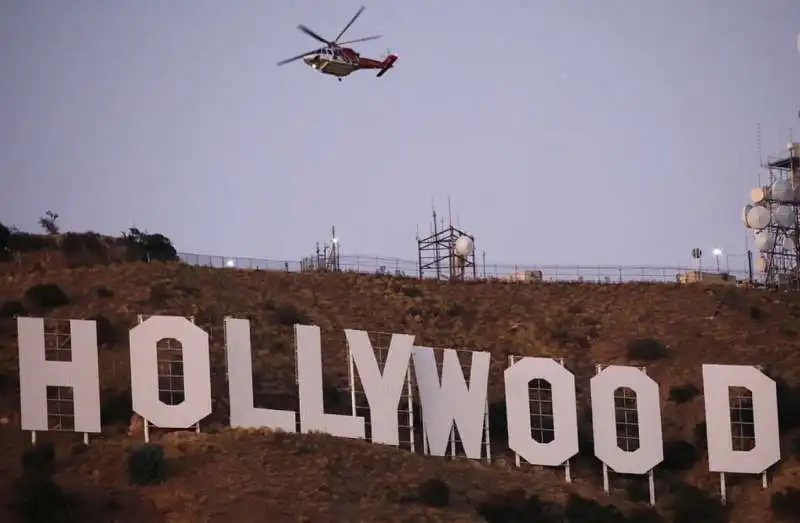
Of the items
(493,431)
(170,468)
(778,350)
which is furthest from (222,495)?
(778,350)

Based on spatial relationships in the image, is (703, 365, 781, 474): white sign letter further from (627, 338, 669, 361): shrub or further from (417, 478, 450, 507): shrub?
(627, 338, 669, 361): shrub

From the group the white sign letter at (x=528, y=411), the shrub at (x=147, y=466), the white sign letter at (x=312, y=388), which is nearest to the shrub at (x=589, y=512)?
the white sign letter at (x=528, y=411)

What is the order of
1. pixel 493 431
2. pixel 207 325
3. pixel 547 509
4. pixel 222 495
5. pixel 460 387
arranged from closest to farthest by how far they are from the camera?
pixel 222 495, pixel 547 509, pixel 460 387, pixel 493 431, pixel 207 325

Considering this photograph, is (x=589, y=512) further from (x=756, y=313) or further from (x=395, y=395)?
(x=756, y=313)

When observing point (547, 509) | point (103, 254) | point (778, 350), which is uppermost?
point (103, 254)

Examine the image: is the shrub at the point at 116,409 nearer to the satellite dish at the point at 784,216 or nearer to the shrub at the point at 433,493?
the shrub at the point at 433,493

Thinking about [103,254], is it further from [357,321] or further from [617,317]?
[617,317]
